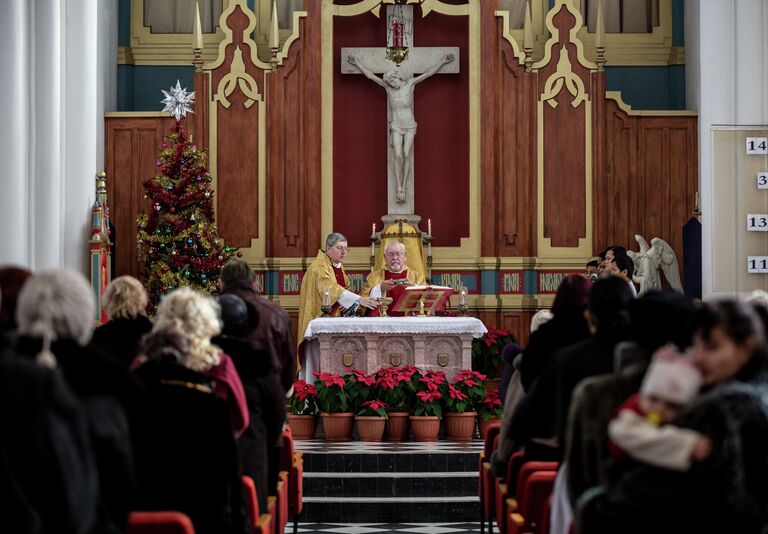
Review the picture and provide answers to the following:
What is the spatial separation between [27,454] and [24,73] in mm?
8486

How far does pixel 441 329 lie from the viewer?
34.3ft

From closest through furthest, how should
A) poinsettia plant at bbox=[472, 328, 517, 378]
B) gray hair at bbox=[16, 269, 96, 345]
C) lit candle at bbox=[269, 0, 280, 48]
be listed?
gray hair at bbox=[16, 269, 96, 345] → poinsettia plant at bbox=[472, 328, 517, 378] → lit candle at bbox=[269, 0, 280, 48]

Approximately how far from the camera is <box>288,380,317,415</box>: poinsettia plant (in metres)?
10.0

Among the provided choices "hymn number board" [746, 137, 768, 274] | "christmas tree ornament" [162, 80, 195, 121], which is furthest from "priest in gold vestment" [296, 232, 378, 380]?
"hymn number board" [746, 137, 768, 274]

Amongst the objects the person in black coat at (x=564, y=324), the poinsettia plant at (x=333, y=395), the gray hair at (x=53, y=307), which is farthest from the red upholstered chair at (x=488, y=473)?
the gray hair at (x=53, y=307)

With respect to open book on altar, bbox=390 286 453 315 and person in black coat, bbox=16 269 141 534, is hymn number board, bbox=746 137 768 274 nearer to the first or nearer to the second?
open book on altar, bbox=390 286 453 315

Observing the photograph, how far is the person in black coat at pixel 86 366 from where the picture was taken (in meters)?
3.38

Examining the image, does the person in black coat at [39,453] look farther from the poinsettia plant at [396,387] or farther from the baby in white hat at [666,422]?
the poinsettia plant at [396,387]

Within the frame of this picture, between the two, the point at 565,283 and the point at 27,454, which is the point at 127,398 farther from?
the point at 565,283

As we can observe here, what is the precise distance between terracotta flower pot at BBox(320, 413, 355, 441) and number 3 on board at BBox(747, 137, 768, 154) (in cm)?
517

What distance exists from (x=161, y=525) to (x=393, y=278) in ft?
25.7

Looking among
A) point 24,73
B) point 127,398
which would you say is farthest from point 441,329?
point 127,398

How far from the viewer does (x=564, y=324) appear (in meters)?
5.43

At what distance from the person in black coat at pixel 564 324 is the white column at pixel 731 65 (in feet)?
24.6
